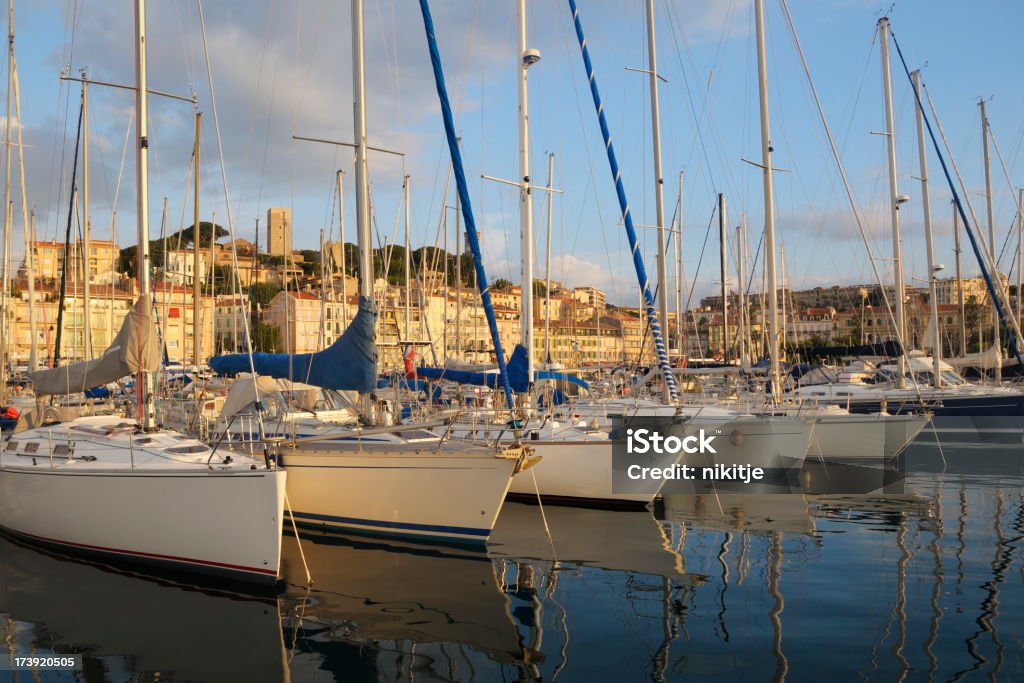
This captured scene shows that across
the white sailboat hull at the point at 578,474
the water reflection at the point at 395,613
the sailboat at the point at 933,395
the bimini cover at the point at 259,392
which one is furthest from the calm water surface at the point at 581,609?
the sailboat at the point at 933,395

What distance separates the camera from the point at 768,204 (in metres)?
18.1

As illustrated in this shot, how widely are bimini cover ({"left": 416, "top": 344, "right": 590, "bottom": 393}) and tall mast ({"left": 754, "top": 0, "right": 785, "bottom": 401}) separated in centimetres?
431

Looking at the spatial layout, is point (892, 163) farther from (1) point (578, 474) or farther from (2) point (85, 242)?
(2) point (85, 242)

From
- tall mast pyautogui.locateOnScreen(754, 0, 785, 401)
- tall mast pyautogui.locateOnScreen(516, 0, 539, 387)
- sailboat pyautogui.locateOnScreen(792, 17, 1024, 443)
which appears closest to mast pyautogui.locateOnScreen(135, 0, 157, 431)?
tall mast pyautogui.locateOnScreen(516, 0, 539, 387)

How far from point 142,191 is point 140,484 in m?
4.22

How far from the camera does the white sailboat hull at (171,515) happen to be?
903 centimetres

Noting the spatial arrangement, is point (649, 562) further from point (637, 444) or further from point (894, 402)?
point (894, 402)

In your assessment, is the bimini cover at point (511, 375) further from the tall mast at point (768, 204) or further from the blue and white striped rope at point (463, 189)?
the tall mast at point (768, 204)

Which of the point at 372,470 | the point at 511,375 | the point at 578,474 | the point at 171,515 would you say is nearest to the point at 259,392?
the point at 372,470

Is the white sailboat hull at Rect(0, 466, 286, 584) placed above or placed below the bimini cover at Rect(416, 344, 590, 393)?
below

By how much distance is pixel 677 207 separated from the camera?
1156 inches

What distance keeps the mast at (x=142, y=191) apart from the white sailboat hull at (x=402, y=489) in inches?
89.4

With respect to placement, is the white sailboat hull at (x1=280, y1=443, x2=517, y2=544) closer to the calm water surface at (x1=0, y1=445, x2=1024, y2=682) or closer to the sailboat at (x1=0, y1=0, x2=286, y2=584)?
the calm water surface at (x1=0, y1=445, x2=1024, y2=682)

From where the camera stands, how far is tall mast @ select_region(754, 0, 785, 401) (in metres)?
17.5
